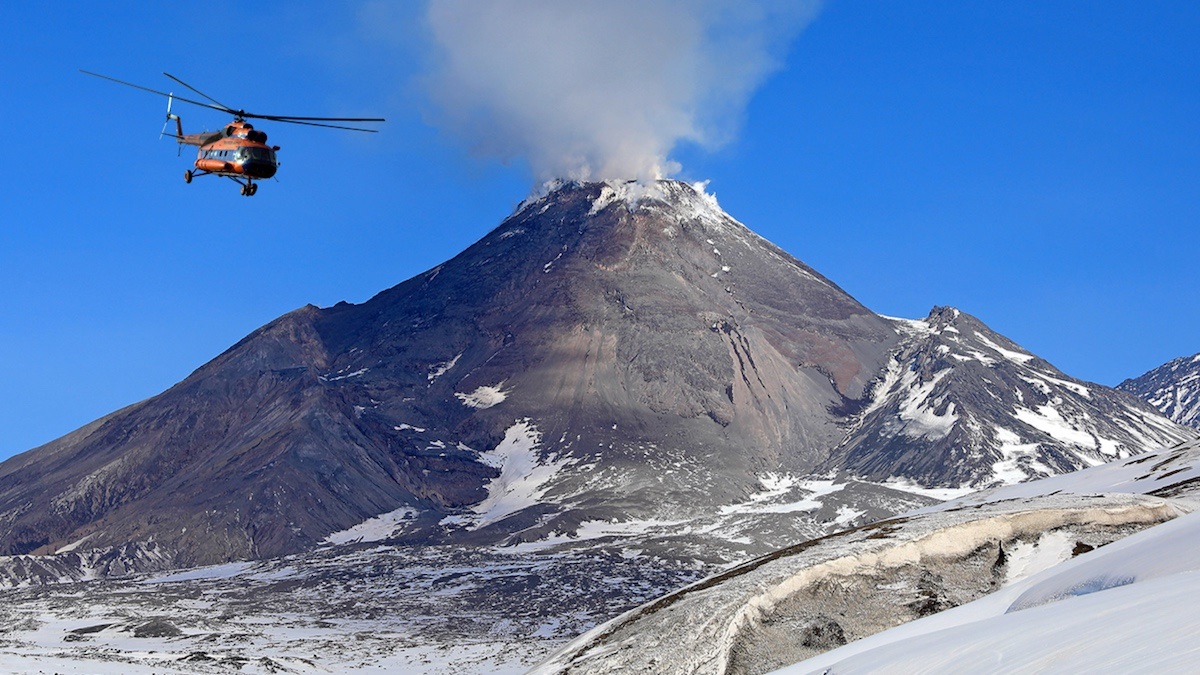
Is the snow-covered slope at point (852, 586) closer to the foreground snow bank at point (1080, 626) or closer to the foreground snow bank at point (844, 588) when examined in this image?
the foreground snow bank at point (844, 588)

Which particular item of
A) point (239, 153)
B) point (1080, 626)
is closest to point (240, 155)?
point (239, 153)

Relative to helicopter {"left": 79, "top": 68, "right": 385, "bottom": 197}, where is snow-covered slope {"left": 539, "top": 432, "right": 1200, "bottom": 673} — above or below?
below

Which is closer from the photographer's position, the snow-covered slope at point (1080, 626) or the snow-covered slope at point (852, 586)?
the snow-covered slope at point (1080, 626)

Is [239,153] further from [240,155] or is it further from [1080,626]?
[1080,626]

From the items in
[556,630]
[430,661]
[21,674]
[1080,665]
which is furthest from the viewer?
[556,630]

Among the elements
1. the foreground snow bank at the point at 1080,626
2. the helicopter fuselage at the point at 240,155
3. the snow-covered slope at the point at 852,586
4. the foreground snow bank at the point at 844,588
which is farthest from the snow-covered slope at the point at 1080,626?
the helicopter fuselage at the point at 240,155

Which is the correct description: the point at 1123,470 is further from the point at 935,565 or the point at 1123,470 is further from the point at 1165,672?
the point at 1165,672

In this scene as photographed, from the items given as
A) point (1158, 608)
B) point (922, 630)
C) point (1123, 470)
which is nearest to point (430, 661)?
point (1123, 470)

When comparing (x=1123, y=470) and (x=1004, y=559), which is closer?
(x=1004, y=559)

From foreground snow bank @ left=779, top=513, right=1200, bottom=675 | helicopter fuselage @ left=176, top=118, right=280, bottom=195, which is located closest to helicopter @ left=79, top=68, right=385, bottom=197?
helicopter fuselage @ left=176, top=118, right=280, bottom=195

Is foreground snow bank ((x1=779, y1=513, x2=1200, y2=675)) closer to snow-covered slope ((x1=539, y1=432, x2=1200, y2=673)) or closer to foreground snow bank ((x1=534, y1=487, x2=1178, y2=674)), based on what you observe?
snow-covered slope ((x1=539, y1=432, x2=1200, y2=673))

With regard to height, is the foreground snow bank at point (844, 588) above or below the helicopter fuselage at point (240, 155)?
below
